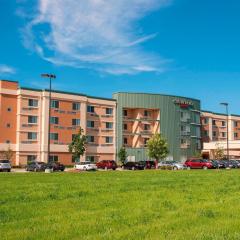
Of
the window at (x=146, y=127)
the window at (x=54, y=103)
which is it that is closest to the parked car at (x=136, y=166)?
the window at (x=54, y=103)

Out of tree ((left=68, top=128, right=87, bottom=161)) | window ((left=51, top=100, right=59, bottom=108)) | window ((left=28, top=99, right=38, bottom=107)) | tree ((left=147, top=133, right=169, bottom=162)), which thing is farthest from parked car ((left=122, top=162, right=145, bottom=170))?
window ((left=28, top=99, right=38, bottom=107))

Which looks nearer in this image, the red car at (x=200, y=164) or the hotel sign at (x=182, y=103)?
the red car at (x=200, y=164)

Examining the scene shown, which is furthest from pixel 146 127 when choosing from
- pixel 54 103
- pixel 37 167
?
pixel 37 167

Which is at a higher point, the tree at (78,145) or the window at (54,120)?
the window at (54,120)

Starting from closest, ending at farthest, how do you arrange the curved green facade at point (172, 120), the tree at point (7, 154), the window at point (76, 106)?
the tree at point (7, 154)
the window at point (76, 106)
the curved green facade at point (172, 120)

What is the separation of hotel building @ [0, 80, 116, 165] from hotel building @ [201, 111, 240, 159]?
2562 centimetres

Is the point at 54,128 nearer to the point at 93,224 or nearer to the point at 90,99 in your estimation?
the point at 90,99

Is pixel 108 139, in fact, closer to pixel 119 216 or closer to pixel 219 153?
pixel 219 153

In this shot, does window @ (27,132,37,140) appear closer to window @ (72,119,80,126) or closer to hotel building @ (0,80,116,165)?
hotel building @ (0,80,116,165)

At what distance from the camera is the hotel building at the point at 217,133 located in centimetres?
10188

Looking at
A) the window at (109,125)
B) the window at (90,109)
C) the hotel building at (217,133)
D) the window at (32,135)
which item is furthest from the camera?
the hotel building at (217,133)

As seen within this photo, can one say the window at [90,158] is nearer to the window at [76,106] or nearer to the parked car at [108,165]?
the window at [76,106]

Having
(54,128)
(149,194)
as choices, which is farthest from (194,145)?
(149,194)

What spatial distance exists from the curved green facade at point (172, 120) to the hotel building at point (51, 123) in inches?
158
